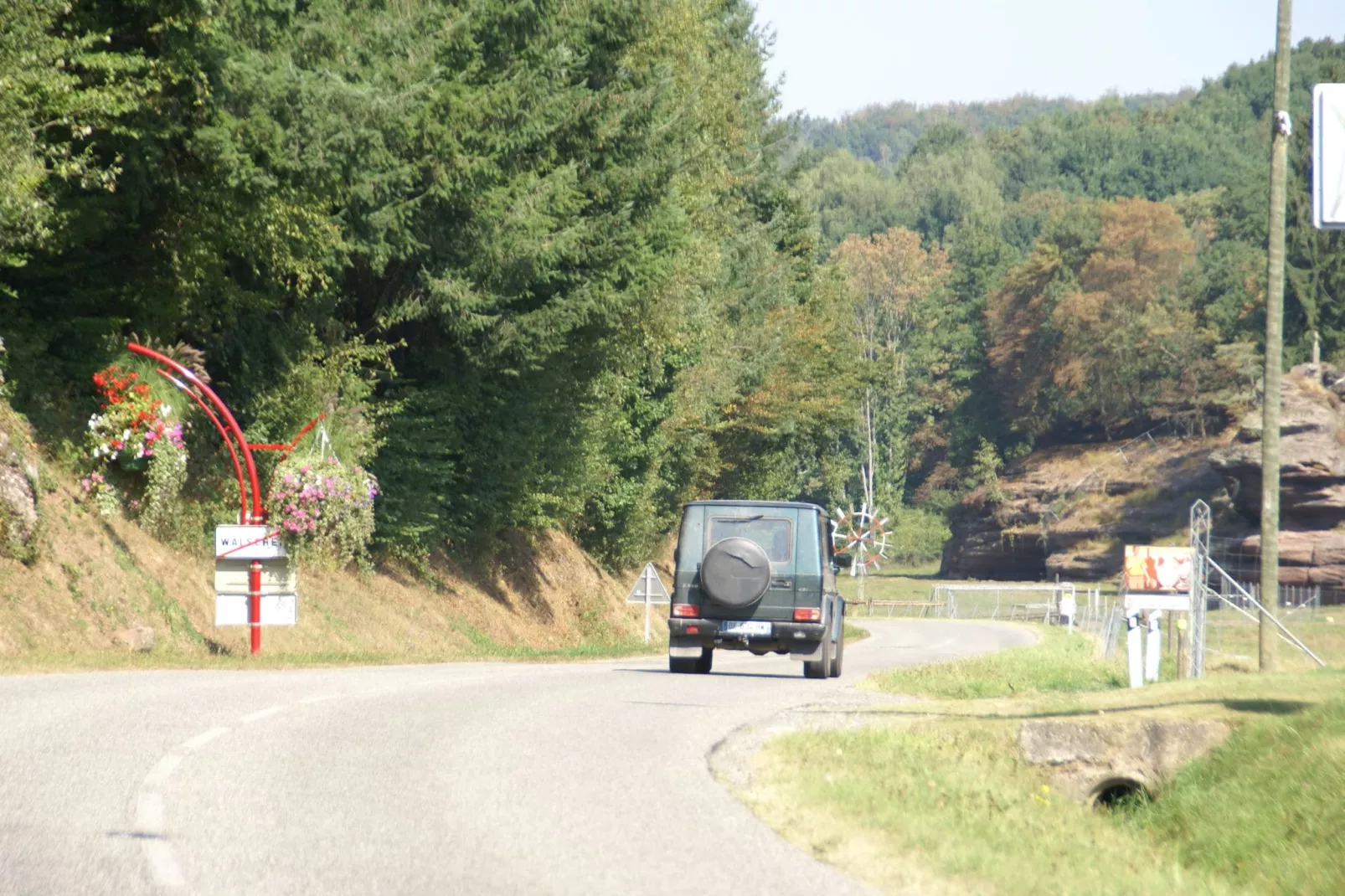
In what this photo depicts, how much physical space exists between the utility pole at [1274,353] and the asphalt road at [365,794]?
29.6ft

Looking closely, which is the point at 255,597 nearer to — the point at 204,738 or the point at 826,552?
the point at 826,552

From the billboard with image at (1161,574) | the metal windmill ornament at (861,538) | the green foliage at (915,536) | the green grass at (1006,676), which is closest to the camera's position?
the green grass at (1006,676)

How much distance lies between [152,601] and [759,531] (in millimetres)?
8469

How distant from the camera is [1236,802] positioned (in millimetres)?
12617

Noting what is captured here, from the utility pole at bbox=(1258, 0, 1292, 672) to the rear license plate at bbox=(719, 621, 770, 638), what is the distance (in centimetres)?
660

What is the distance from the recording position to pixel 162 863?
23.4 ft

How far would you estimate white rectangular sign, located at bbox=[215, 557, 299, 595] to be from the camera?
2195 centimetres

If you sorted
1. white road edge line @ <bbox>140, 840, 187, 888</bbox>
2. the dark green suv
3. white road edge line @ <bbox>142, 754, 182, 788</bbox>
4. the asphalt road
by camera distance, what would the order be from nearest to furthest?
1. white road edge line @ <bbox>140, 840, 187, 888</bbox>
2. the asphalt road
3. white road edge line @ <bbox>142, 754, 182, 788</bbox>
4. the dark green suv

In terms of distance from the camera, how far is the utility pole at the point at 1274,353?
70.4ft

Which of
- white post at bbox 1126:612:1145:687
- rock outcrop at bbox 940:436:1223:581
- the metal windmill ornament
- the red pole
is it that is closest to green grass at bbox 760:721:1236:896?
white post at bbox 1126:612:1145:687

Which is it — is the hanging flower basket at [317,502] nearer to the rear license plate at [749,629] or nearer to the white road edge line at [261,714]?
the rear license plate at [749,629]

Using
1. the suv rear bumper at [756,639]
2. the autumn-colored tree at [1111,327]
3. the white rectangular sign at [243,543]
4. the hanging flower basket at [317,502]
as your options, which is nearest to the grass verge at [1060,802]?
the suv rear bumper at [756,639]

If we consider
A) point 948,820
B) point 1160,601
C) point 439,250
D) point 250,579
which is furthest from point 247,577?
point 948,820

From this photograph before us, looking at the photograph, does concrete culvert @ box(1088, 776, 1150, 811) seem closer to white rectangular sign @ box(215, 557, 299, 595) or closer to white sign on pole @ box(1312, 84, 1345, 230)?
white sign on pole @ box(1312, 84, 1345, 230)
